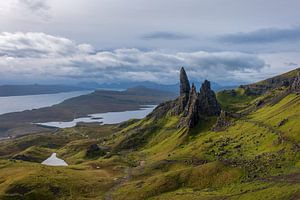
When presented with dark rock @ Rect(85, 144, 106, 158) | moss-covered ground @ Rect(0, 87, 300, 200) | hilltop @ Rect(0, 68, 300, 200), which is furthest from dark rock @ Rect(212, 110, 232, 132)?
dark rock @ Rect(85, 144, 106, 158)

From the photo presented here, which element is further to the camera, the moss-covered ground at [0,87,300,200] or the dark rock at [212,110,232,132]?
the dark rock at [212,110,232,132]

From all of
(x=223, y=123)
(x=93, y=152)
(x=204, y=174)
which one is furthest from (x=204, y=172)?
(x=93, y=152)

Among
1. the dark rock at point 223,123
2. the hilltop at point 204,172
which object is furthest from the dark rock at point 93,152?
the dark rock at point 223,123

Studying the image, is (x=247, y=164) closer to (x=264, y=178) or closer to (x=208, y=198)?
(x=264, y=178)

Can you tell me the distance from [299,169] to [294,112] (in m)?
55.7

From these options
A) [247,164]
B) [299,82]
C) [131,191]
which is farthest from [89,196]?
[299,82]

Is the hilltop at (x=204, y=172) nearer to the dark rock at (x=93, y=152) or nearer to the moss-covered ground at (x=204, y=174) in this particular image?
the moss-covered ground at (x=204, y=174)

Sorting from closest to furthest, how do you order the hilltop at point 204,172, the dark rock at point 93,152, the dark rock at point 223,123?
the hilltop at point 204,172 → the dark rock at point 223,123 → the dark rock at point 93,152

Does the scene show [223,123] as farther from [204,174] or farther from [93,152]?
[93,152]

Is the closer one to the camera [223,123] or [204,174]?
[204,174]

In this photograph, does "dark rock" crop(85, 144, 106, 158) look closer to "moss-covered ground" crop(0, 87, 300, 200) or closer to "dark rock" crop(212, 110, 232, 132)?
"moss-covered ground" crop(0, 87, 300, 200)

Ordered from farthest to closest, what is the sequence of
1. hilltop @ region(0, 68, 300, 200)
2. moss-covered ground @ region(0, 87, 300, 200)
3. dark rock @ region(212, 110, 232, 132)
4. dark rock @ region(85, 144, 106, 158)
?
dark rock @ region(85, 144, 106, 158)
dark rock @ region(212, 110, 232, 132)
hilltop @ region(0, 68, 300, 200)
moss-covered ground @ region(0, 87, 300, 200)

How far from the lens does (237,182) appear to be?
94.8 meters

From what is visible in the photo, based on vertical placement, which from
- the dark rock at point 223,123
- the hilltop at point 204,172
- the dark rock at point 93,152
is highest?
the dark rock at point 223,123
